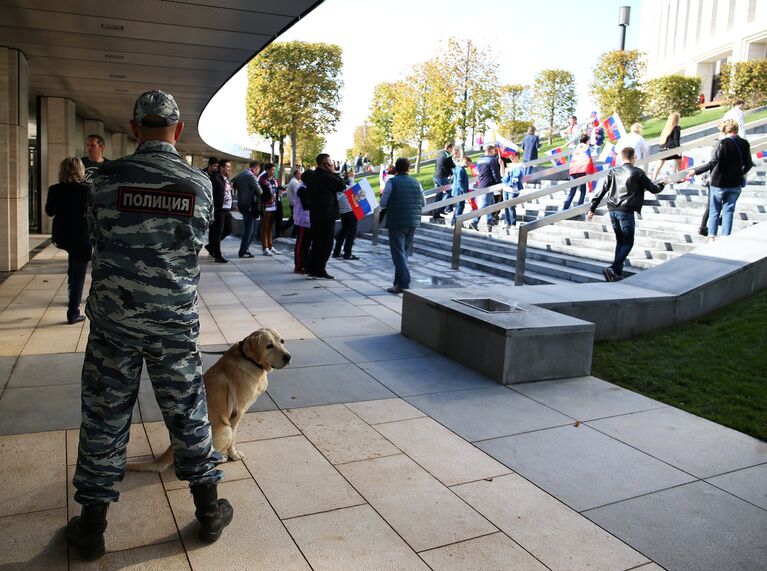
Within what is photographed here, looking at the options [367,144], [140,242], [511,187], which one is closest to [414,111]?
[511,187]

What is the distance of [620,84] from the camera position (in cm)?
4112

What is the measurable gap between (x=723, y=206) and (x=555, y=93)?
44851mm

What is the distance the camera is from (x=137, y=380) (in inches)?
126

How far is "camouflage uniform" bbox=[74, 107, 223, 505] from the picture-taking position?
9.93 feet

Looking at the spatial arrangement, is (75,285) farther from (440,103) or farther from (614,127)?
(440,103)

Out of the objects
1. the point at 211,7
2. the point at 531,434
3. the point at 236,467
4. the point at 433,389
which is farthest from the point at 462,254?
the point at 236,467

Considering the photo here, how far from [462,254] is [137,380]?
11734mm

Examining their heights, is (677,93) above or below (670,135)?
above

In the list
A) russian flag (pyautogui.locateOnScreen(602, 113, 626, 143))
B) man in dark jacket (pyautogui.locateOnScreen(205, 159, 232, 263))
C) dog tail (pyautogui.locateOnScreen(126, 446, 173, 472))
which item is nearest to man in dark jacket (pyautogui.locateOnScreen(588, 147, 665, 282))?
man in dark jacket (pyautogui.locateOnScreen(205, 159, 232, 263))

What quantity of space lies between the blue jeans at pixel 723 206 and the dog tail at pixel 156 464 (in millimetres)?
9460

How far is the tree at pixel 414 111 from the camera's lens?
44156mm

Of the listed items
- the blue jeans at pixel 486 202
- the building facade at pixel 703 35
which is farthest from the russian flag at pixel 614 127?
the building facade at pixel 703 35

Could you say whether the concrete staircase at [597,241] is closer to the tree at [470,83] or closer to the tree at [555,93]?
the tree at [470,83]

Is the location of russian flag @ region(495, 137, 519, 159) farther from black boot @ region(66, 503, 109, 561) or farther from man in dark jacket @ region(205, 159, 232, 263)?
black boot @ region(66, 503, 109, 561)
